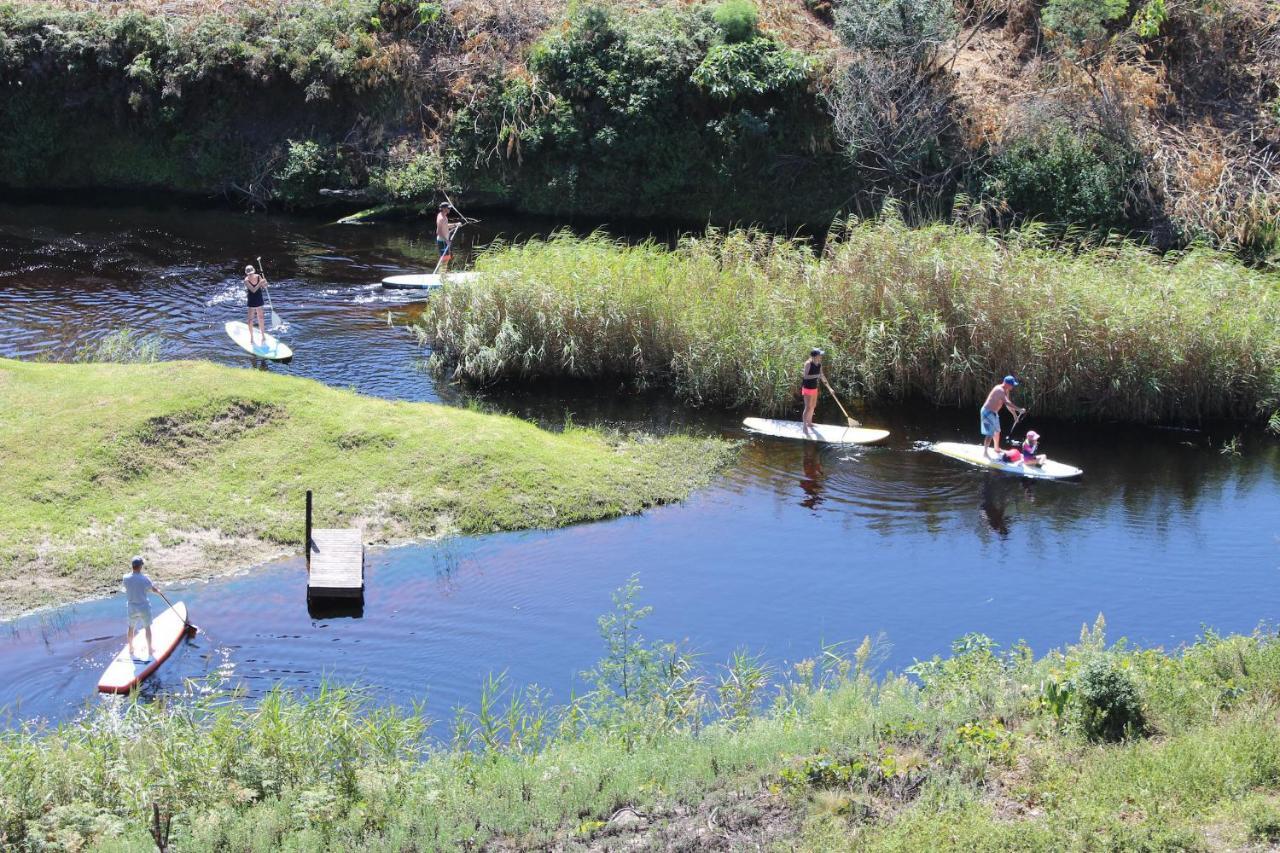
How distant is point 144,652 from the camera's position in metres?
13.7

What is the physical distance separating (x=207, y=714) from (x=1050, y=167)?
92.3 feet

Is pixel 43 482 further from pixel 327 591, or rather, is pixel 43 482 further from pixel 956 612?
pixel 956 612

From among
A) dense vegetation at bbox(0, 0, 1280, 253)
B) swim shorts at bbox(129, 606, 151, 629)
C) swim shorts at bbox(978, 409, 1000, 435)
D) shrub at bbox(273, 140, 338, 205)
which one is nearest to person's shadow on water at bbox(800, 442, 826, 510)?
swim shorts at bbox(978, 409, 1000, 435)

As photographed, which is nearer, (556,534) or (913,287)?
(556,534)

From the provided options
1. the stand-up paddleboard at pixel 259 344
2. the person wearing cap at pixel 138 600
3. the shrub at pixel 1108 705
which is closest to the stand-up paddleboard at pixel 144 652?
the person wearing cap at pixel 138 600

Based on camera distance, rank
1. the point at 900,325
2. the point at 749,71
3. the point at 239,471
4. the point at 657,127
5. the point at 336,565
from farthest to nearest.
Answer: the point at 657,127 → the point at 749,71 → the point at 900,325 → the point at 239,471 → the point at 336,565

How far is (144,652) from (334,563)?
2748 mm

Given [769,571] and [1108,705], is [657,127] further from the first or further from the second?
[1108,705]

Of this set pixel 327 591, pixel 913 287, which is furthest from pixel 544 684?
pixel 913 287

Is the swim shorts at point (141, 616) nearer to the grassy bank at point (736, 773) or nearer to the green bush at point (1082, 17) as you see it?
the grassy bank at point (736, 773)

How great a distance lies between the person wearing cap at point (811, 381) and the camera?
70.8ft

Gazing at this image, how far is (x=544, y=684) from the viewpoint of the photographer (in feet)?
45.3

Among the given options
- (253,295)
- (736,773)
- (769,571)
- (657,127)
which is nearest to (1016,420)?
(769,571)

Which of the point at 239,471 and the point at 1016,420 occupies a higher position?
the point at 1016,420
